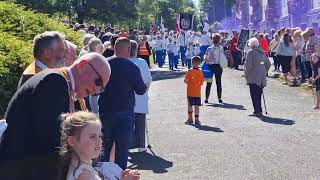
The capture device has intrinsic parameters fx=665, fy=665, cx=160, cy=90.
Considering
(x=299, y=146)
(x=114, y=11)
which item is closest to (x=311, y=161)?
(x=299, y=146)

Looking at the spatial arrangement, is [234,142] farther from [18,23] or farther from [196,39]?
[196,39]

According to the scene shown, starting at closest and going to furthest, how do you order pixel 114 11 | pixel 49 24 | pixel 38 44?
pixel 38 44 → pixel 49 24 → pixel 114 11

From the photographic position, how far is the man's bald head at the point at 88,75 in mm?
3867

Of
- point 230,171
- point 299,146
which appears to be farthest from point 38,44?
point 299,146

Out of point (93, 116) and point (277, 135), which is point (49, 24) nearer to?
point (277, 135)

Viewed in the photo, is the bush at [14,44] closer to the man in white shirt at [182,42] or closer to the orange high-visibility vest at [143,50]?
the orange high-visibility vest at [143,50]

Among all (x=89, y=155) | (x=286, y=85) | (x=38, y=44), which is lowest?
(x=286, y=85)

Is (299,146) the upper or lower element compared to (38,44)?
lower

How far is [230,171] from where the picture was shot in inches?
363

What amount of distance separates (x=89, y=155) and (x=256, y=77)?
11.9m

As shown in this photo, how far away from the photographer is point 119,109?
26.6 ft

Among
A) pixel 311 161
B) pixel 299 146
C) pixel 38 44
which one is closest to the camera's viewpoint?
pixel 38 44

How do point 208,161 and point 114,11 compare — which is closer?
point 208,161

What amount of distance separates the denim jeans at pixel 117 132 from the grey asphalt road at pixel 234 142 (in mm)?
959
